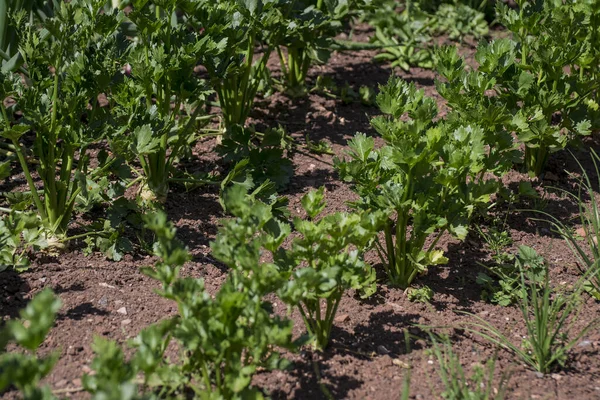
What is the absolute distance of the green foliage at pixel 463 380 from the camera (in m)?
2.41


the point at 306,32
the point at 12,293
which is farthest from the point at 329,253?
the point at 306,32

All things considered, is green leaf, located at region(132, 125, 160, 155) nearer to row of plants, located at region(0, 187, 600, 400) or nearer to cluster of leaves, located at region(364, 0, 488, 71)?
row of plants, located at region(0, 187, 600, 400)

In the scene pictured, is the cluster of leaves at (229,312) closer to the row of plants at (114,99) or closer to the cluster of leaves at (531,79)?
the row of plants at (114,99)

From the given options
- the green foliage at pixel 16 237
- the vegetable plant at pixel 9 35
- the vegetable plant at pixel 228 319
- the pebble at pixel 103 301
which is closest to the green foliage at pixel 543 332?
the vegetable plant at pixel 228 319

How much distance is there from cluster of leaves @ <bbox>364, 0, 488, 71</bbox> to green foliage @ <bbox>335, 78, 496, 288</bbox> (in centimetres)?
172

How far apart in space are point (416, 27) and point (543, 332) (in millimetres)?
2690

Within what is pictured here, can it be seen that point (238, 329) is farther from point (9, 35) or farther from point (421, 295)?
point (9, 35)

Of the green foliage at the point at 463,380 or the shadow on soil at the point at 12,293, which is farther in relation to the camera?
the shadow on soil at the point at 12,293

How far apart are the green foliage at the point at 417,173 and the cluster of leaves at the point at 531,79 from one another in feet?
→ 0.72

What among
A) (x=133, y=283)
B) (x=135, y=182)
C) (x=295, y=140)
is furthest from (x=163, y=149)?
(x=295, y=140)

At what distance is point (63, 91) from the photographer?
3.03 metres

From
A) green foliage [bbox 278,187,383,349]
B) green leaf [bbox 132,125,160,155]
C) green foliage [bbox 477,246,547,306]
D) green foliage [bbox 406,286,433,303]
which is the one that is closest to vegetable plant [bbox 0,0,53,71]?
green leaf [bbox 132,125,160,155]

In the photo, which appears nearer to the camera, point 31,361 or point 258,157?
point 31,361

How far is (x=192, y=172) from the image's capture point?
12.2 ft
